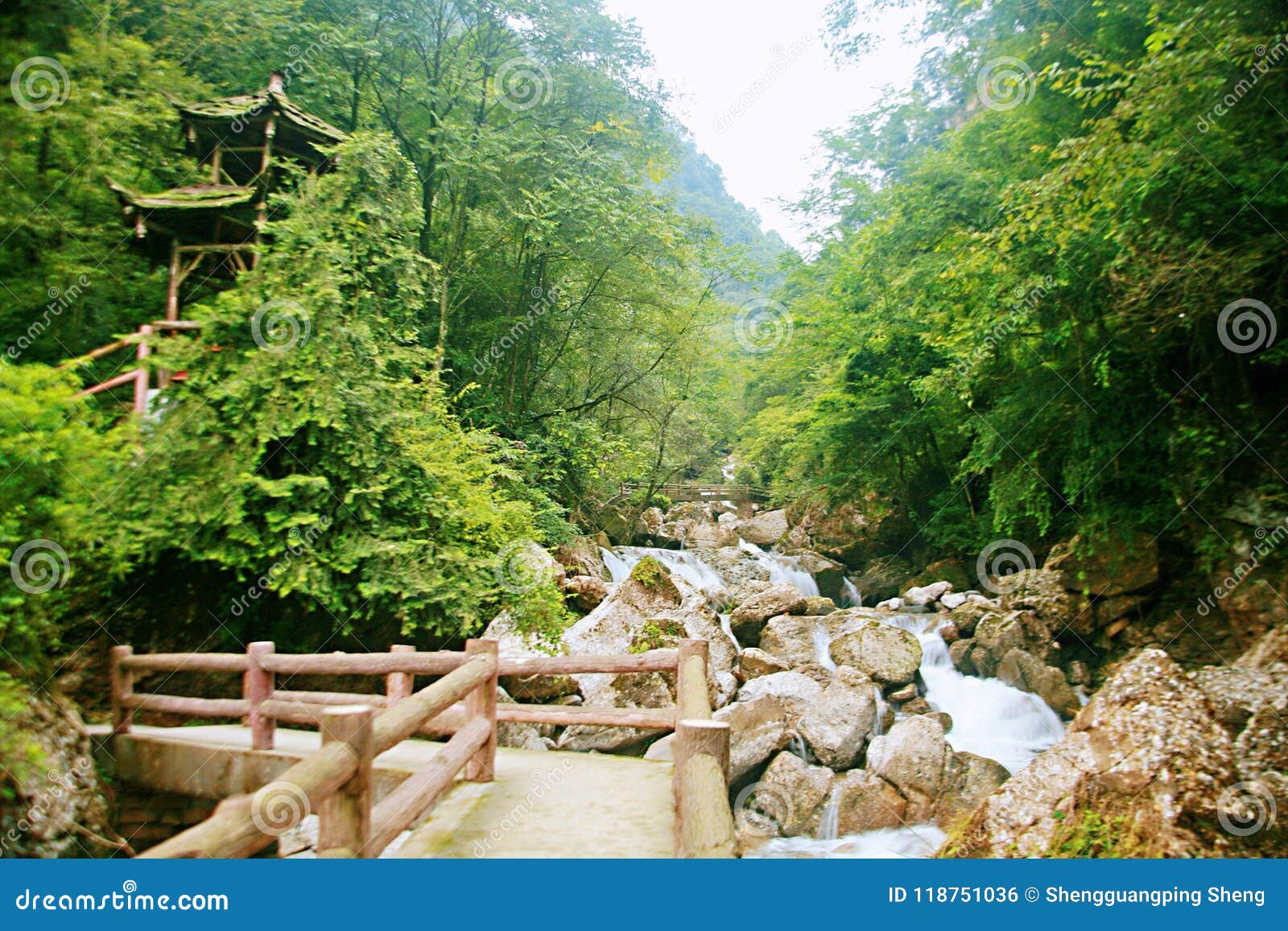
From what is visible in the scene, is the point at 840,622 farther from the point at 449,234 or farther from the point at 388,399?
the point at 449,234

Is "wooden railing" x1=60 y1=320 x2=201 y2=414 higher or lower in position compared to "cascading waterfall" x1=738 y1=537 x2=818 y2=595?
higher

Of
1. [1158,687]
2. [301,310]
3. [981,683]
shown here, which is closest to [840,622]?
[981,683]

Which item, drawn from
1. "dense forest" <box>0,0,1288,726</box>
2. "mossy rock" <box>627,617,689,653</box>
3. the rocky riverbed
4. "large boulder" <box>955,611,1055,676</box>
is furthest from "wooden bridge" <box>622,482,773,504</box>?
"mossy rock" <box>627,617,689,653</box>

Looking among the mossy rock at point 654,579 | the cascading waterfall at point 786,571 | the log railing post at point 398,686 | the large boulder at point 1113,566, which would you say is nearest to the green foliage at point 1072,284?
the large boulder at point 1113,566

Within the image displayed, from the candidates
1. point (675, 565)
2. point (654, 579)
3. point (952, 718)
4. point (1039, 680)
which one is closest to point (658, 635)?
point (654, 579)

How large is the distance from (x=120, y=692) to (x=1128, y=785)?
27.1 ft

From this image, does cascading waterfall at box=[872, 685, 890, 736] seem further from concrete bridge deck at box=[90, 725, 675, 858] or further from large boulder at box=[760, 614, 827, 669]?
concrete bridge deck at box=[90, 725, 675, 858]

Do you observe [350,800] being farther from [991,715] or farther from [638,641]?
[991,715]

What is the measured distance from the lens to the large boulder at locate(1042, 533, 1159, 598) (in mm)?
9867

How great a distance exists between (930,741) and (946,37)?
14.6 meters

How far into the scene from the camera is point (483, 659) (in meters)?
4.60

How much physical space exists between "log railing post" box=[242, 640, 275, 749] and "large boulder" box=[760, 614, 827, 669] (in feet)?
24.5

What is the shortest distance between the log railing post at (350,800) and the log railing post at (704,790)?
1.32 metres

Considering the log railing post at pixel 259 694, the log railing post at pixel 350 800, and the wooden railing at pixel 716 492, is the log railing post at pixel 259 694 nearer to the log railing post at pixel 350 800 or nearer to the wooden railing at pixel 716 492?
the log railing post at pixel 350 800
